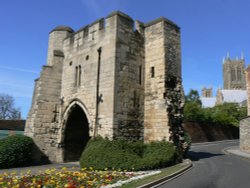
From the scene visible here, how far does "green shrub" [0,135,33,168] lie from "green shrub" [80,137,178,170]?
438 centimetres

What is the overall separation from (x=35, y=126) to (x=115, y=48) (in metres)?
7.00

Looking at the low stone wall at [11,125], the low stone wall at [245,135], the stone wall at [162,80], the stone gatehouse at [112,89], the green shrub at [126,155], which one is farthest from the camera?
the low stone wall at [11,125]

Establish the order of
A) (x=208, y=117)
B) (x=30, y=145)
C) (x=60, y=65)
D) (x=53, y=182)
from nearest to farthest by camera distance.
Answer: (x=53, y=182)
(x=30, y=145)
(x=60, y=65)
(x=208, y=117)

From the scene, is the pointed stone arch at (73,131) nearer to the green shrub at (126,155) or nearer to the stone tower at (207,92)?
the green shrub at (126,155)

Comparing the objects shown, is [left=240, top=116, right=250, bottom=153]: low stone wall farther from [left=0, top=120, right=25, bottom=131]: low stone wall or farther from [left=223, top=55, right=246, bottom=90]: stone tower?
[left=223, top=55, right=246, bottom=90]: stone tower

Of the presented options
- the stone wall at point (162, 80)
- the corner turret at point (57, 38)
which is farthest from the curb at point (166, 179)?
the corner turret at point (57, 38)

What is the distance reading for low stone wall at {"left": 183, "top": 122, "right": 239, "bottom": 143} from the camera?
32466 mm

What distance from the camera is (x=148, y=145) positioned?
43.0ft

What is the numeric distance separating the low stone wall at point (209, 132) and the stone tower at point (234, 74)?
2174 inches

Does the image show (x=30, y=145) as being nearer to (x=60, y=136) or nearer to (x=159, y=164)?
(x=60, y=136)

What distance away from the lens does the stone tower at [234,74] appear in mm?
92688

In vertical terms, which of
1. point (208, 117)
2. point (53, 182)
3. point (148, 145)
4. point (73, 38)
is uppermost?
point (73, 38)

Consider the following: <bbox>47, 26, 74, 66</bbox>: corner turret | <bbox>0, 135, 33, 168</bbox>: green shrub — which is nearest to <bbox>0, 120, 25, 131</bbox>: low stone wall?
<bbox>47, 26, 74, 66</bbox>: corner turret

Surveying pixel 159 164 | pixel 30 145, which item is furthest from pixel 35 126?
pixel 159 164
